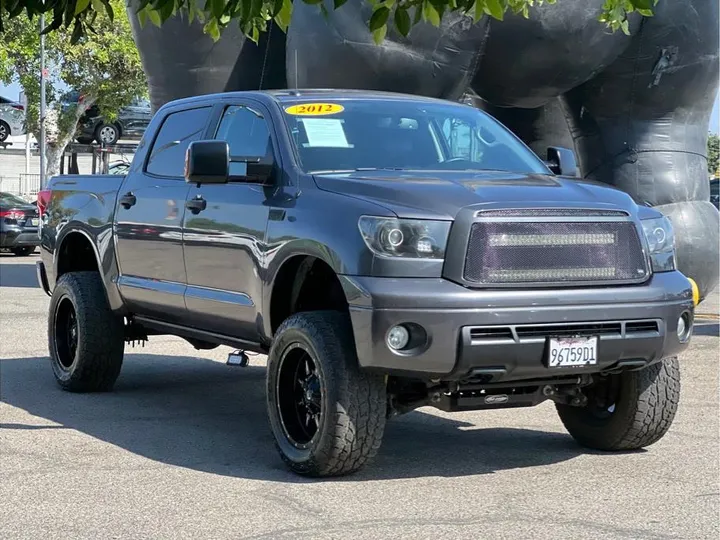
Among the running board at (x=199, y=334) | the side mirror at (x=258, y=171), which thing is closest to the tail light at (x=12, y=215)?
the running board at (x=199, y=334)

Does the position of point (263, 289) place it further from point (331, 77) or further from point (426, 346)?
point (331, 77)

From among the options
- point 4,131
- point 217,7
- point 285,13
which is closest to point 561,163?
point 285,13

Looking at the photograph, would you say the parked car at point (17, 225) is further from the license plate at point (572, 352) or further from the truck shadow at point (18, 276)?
the license plate at point (572, 352)

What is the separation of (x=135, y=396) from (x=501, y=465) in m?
3.09

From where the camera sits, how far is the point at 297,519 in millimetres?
5266

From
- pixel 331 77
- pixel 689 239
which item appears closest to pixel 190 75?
pixel 331 77

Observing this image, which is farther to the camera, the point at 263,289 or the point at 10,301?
the point at 10,301

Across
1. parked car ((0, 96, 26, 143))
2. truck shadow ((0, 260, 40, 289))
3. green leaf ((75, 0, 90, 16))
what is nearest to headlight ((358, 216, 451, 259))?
green leaf ((75, 0, 90, 16))

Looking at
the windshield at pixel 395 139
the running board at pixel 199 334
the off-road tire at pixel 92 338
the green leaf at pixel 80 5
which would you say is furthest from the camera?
the off-road tire at pixel 92 338

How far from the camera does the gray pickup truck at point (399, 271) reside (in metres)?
5.66

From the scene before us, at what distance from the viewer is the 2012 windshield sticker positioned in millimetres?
6961

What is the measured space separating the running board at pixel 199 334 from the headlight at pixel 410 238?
1.31 meters

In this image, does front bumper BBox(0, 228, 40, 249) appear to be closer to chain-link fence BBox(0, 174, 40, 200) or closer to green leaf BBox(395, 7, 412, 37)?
green leaf BBox(395, 7, 412, 37)

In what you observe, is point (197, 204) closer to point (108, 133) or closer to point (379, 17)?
point (379, 17)
